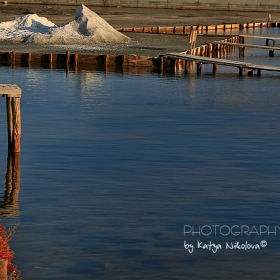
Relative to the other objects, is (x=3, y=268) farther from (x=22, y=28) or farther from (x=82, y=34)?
(x=22, y=28)

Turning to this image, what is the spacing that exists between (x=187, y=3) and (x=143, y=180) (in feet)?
353

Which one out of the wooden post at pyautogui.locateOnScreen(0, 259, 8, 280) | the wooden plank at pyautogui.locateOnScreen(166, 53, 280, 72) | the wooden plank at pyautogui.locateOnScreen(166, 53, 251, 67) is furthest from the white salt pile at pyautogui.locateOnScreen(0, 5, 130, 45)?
the wooden post at pyautogui.locateOnScreen(0, 259, 8, 280)

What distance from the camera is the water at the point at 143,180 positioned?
1856 cm

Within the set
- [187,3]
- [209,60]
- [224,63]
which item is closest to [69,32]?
[209,60]

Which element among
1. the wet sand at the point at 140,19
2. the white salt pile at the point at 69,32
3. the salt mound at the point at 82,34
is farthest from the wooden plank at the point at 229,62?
the white salt pile at the point at 69,32

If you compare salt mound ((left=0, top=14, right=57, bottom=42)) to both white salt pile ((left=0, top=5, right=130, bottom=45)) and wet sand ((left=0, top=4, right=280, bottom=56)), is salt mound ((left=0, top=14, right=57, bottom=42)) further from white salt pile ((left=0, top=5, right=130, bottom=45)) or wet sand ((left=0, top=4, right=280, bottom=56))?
wet sand ((left=0, top=4, right=280, bottom=56))

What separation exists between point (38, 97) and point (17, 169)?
17.0 metres

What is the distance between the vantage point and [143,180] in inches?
1024

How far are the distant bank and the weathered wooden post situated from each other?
325 feet

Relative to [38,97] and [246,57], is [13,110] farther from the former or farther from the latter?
[246,57]

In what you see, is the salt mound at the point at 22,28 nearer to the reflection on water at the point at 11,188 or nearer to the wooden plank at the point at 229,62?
the wooden plank at the point at 229,62

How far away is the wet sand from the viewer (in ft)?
203

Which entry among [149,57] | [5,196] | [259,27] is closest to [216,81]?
[149,57]

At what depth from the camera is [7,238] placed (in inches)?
749
